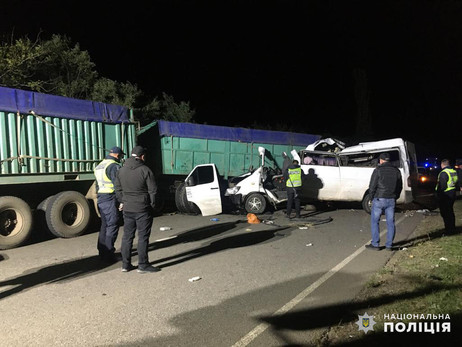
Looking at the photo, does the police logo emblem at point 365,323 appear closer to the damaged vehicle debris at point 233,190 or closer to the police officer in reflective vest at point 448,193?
the police officer in reflective vest at point 448,193

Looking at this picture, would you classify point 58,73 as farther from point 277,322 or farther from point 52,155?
point 277,322

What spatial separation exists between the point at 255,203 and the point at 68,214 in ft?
16.1

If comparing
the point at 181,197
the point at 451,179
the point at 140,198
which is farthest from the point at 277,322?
the point at 181,197

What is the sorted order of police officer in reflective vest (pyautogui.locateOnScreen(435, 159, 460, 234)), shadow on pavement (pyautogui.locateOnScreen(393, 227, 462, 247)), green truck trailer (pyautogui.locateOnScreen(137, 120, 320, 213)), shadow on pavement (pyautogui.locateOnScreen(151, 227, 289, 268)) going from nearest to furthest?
shadow on pavement (pyautogui.locateOnScreen(151, 227, 289, 268)), shadow on pavement (pyautogui.locateOnScreen(393, 227, 462, 247)), police officer in reflective vest (pyautogui.locateOnScreen(435, 159, 460, 234)), green truck trailer (pyautogui.locateOnScreen(137, 120, 320, 213))

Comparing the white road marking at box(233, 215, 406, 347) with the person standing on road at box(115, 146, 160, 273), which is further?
the person standing on road at box(115, 146, 160, 273)

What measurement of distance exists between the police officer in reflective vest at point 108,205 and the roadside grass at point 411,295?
11.8 feet

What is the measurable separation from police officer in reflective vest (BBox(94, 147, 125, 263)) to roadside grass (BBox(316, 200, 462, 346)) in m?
3.59

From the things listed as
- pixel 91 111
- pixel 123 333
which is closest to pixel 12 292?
pixel 123 333

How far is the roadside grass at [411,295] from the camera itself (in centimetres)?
304

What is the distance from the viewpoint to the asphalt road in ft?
10.5

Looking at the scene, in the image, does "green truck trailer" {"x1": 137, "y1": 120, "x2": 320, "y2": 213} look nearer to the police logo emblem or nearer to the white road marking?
the white road marking

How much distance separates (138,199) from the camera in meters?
4.80

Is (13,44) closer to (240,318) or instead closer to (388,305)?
(240,318)

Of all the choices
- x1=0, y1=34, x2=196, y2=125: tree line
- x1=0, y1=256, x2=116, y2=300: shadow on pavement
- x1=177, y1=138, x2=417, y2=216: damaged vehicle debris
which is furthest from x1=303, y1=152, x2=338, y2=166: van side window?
x1=0, y1=256, x2=116, y2=300: shadow on pavement
